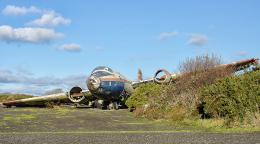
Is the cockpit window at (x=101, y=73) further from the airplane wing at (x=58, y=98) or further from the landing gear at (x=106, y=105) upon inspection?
the airplane wing at (x=58, y=98)

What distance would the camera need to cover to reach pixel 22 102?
158ft

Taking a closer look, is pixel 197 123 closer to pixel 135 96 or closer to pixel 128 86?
pixel 135 96

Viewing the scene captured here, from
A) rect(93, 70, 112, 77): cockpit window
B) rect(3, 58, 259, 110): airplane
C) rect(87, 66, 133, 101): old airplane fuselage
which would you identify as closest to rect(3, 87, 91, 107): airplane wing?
rect(3, 58, 259, 110): airplane

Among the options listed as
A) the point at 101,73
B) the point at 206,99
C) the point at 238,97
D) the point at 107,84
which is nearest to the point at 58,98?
the point at 101,73

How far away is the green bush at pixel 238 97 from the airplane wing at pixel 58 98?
76.7 ft

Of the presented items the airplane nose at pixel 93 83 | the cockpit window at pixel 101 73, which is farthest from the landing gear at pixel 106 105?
the cockpit window at pixel 101 73

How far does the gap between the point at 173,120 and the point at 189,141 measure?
41.6ft

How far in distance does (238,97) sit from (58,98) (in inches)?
1168

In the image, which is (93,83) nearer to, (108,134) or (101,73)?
(101,73)

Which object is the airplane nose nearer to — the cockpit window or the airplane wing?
the cockpit window

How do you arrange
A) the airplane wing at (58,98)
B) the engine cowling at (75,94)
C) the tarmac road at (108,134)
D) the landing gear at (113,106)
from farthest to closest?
the engine cowling at (75,94) < the airplane wing at (58,98) < the landing gear at (113,106) < the tarmac road at (108,134)

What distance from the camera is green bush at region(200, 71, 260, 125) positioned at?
19422 millimetres

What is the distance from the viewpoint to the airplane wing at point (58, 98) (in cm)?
4428

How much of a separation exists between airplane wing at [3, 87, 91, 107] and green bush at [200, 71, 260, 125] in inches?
921
